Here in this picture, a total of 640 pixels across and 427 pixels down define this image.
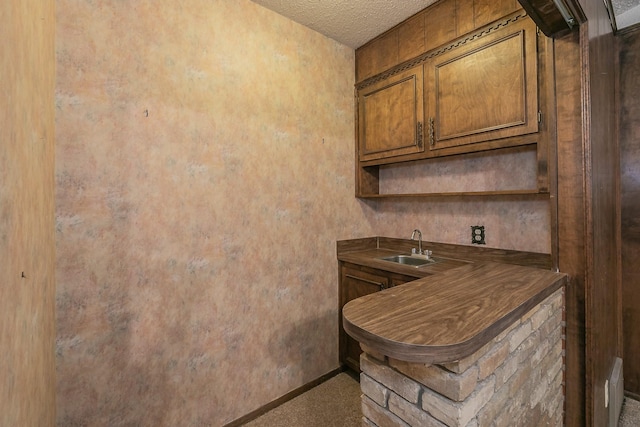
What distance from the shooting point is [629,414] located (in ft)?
6.17

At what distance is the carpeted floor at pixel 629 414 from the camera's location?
1805 millimetres

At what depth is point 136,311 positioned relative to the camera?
59.7 inches

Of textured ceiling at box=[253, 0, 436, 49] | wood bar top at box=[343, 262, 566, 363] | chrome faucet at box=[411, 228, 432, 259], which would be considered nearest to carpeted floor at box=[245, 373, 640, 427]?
chrome faucet at box=[411, 228, 432, 259]

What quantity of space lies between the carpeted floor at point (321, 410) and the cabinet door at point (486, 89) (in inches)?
75.6

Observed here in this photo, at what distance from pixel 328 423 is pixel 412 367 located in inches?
57.0

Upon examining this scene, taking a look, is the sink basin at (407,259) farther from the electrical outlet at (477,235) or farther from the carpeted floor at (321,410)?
the carpeted floor at (321,410)

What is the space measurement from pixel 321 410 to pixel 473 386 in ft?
5.17

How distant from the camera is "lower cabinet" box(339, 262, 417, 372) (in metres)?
2.09

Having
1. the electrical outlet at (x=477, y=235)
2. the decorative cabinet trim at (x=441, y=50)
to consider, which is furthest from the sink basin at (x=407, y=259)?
the decorative cabinet trim at (x=441, y=50)

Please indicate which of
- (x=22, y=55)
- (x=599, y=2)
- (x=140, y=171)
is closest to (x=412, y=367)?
(x=22, y=55)

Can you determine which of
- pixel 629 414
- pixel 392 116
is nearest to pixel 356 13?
pixel 392 116

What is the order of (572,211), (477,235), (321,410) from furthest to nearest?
(477,235)
(321,410)
(572,211)

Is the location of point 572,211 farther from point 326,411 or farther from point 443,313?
point 326,411

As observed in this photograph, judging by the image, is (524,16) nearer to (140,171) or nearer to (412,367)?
(412,367)
